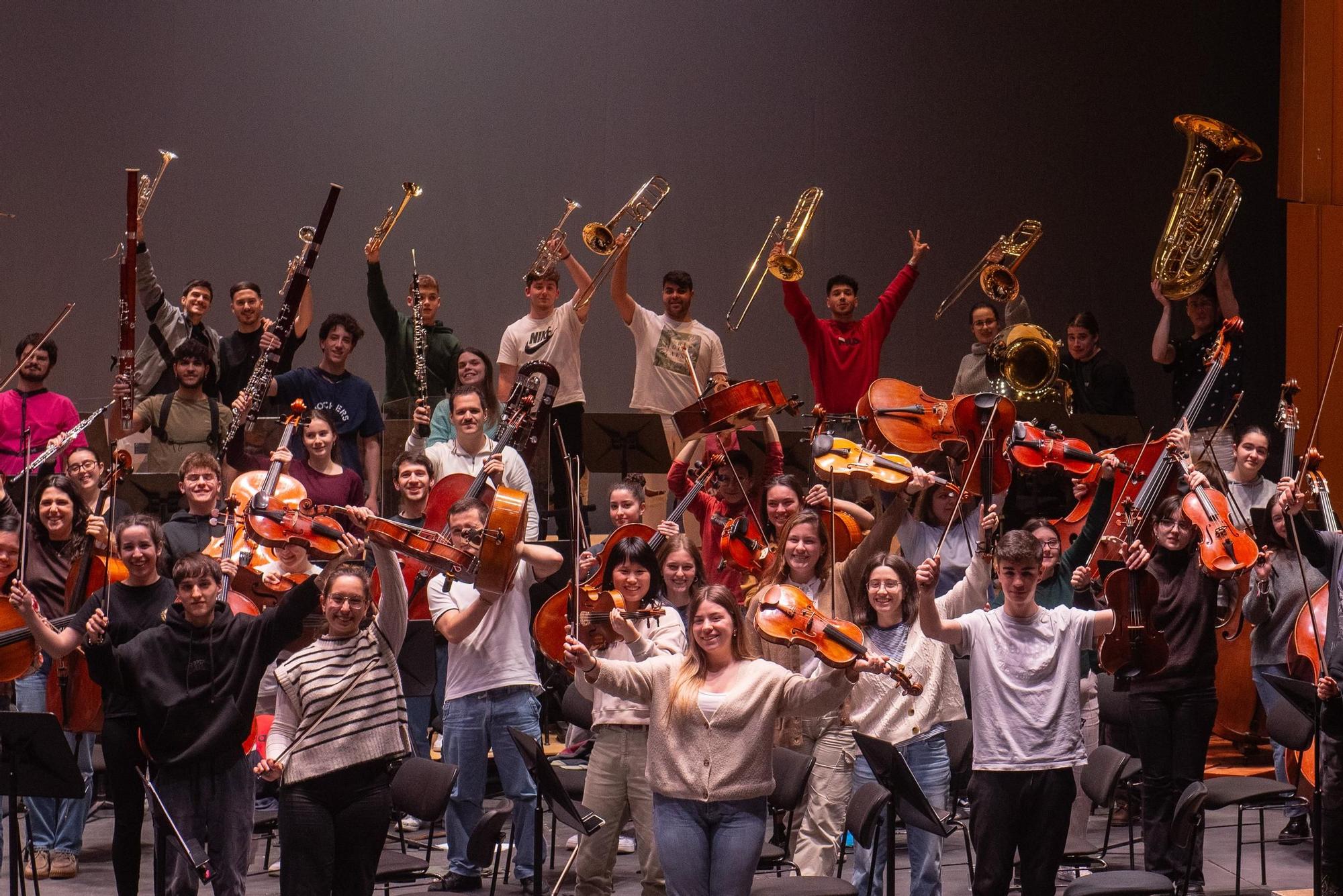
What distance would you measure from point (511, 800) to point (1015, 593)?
219 centimetres

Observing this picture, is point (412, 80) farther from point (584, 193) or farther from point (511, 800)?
point (511, 800)

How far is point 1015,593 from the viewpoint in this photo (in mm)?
4914

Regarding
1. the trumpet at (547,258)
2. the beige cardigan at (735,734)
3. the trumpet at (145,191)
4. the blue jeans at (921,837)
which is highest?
the trumpet at (145,191)

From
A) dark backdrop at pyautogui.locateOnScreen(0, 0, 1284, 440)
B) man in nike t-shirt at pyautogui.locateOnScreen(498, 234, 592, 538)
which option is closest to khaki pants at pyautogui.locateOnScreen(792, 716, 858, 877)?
man in nike t-shirt at pyautogui.locateOnScreen(498, 234, 592, 538)

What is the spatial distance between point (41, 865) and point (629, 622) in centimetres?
265

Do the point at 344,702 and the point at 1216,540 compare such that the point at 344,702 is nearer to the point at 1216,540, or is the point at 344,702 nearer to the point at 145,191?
the point at 1216,540

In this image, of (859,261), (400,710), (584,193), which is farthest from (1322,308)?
(400,710)

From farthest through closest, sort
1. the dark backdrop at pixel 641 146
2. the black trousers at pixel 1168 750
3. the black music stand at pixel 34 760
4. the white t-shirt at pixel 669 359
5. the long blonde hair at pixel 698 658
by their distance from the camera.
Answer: the dark backdrop at pixel 641 146 → the white t-shirt at pixel 669 359 → the black trousers at pixel 1168 750 → the black music stand at pixel 34 760 → the long blonde hair at pixel 698 658

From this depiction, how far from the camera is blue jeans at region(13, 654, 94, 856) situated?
5.84 m

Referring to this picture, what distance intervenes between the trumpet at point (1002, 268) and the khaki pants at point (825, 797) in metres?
4.93

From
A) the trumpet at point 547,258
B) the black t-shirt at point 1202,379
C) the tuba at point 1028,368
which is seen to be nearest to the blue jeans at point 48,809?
the trumpet at point 547,258

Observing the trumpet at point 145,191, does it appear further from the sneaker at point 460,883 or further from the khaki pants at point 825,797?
the khaki pants at point 825,797

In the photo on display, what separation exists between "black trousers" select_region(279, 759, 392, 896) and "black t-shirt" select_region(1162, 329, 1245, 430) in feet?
17.5

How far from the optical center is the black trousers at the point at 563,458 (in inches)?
317
